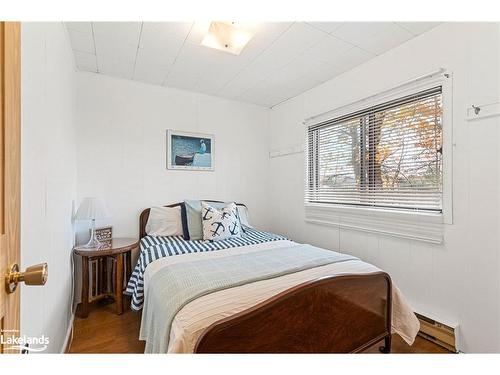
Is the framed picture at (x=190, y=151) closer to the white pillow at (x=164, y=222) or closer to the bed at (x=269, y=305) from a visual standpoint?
the white pillow at (x=164, y=222)

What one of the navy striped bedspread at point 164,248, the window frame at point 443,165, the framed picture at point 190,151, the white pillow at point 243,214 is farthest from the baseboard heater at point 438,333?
the framed picture at point 190,151

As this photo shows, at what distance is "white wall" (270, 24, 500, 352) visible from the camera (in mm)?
1612

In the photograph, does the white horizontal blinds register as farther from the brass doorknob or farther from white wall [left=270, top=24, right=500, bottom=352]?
the brass doorknob

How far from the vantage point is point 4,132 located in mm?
588

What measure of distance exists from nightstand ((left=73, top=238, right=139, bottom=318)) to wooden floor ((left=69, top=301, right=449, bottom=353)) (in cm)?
10

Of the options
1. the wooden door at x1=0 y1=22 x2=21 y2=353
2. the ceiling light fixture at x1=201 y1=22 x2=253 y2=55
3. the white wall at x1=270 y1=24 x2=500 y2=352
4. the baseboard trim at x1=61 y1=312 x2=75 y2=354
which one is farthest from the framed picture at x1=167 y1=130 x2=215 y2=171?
the wooden door at x1=0 y1=22 x2=21 y2=353

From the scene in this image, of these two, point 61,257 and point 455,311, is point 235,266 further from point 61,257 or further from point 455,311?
point 455,311

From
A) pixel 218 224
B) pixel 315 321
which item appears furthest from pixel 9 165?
pixel 218 224

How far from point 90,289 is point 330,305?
2234 millimetres

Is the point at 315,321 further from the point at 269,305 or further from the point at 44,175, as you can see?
the point at 44,175

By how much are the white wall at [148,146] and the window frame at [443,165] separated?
1.18 m

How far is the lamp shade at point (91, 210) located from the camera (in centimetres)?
230
